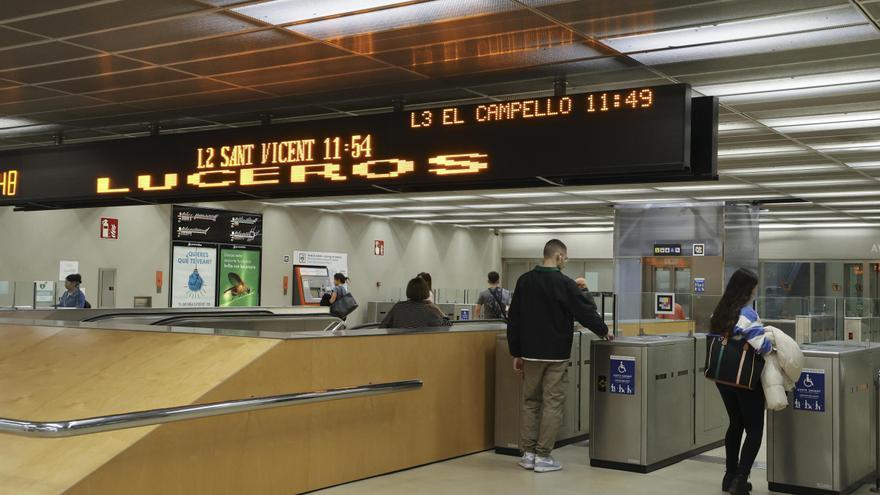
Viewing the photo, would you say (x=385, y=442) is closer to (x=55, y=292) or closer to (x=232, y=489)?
(x=232, y=489)

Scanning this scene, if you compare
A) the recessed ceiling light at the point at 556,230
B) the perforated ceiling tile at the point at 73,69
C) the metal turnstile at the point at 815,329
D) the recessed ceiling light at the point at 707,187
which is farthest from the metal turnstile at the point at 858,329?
the recessed ceiling light at the point at 556,230

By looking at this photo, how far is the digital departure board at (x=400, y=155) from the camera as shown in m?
6.12

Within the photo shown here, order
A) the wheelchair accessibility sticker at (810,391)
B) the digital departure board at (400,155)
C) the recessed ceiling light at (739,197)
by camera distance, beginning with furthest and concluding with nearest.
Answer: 1. the recessed ceiling light at (739,197)
2. the digital departure board at (400,155)
3. the wheelchair accessibility sticker at (810,391)

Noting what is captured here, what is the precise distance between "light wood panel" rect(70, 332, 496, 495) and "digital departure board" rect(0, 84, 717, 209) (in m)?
1.40

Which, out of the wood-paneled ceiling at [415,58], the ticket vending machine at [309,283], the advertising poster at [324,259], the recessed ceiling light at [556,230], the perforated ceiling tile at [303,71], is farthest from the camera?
the recessed ceiling light at [556,230]

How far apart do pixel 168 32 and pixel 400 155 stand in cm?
191

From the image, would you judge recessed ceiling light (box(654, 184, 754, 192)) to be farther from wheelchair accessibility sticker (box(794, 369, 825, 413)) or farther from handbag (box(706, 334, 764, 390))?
handbag (box(706, 334, 764, 390))

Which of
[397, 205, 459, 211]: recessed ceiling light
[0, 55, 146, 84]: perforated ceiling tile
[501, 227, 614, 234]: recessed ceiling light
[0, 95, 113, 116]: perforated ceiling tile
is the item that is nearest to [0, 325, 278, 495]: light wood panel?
[0, 55, 146, 84]: perforated ceiling tile

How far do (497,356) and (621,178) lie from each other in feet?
6.13

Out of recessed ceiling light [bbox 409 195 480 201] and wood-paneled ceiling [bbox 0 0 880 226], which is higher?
wood-paneled ceiling [bbox 0 0 880 226]

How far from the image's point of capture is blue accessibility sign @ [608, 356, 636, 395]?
669 cm

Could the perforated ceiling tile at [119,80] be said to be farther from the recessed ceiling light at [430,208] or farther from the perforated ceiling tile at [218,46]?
the recessed ceiling light at [430,208]

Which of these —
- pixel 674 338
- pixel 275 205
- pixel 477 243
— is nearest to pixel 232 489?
pixel 674 338

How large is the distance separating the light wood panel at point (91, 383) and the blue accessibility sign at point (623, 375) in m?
2.66
